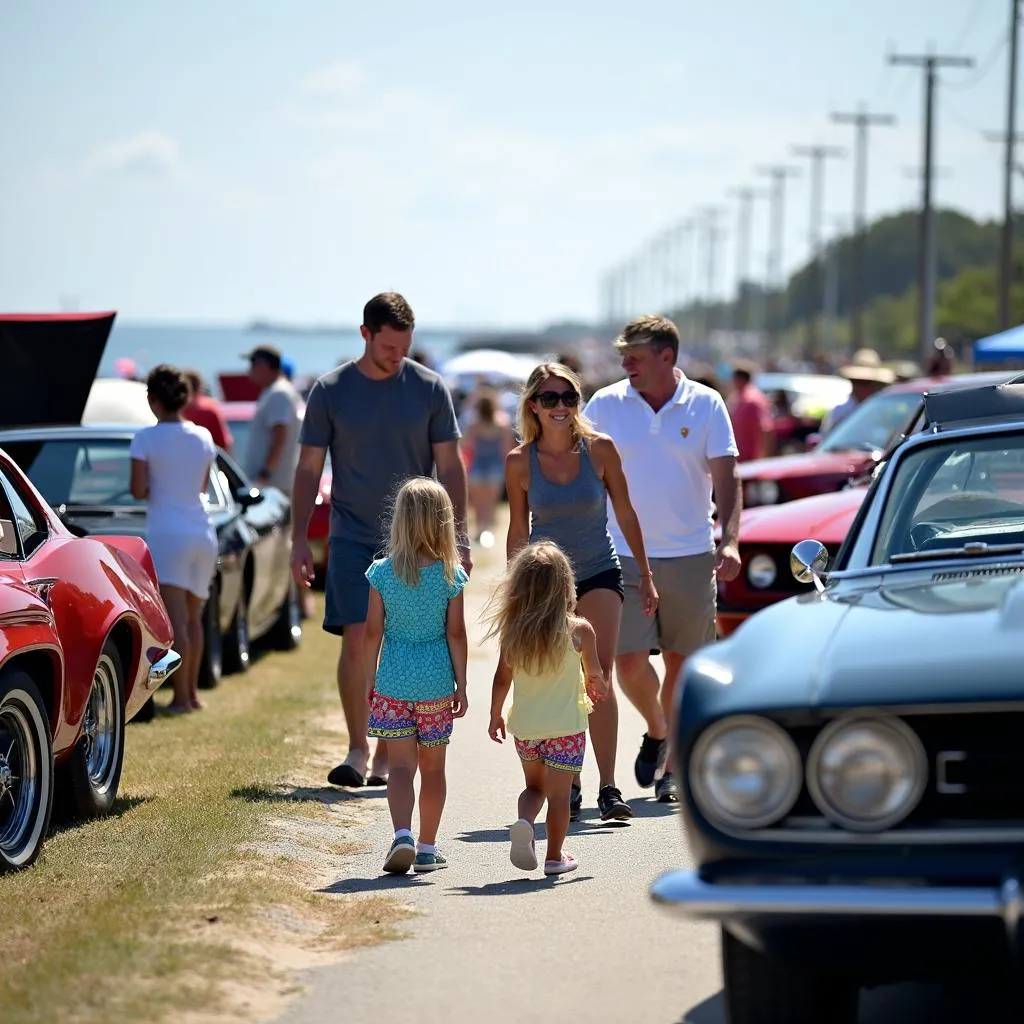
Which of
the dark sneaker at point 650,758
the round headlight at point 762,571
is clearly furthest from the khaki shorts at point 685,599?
the round headlight at point 762,571

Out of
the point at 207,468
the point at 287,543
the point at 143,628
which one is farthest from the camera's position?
the point at 287,543

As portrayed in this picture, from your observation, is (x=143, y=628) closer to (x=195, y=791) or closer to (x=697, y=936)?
(x=195, y=791)

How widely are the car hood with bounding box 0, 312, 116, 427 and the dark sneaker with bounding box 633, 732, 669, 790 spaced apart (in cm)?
450

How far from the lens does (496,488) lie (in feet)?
74.4

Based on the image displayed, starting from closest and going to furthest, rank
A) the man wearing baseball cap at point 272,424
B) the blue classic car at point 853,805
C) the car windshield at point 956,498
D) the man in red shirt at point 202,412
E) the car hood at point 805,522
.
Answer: the blue classic car at point 853,805, the car windshield at point 956,498, the car hood at point 805,522, the man in red shirt at point 202,412, the man wearing baseball cap at point 272,424

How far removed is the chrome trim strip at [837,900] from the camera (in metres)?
4.10

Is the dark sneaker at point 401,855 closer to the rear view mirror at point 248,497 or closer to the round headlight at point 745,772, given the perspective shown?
the round headlight at point 745,772

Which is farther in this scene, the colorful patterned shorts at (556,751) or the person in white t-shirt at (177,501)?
the person in white t-shirt at (177,501)

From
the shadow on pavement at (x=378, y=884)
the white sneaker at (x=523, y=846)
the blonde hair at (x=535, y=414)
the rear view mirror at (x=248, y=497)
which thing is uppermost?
the blonde hair at (x=535, y=414)

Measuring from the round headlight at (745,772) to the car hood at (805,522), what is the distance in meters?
6.11

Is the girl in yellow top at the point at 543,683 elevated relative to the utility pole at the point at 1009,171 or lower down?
lower down

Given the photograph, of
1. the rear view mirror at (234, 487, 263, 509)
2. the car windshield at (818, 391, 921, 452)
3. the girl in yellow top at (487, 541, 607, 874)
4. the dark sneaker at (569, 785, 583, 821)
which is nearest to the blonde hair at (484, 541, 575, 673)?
the girl in yellow top at (487, 541, 607, 874)

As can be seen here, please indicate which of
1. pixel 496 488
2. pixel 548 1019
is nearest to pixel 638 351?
pixel 548 1019

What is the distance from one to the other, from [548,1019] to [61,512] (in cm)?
410
